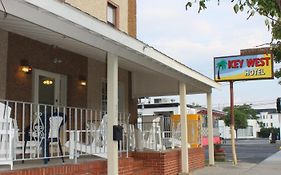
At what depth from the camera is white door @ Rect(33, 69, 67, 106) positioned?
37.7ft

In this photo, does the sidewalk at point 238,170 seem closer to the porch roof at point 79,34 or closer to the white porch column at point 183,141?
the white porch column at point 183,141

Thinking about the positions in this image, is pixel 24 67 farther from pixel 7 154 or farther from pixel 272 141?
→ pixel 272 141

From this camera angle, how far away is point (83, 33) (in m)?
8.47

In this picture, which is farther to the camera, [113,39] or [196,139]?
[196,139]

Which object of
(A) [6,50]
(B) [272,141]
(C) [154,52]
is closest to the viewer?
(A) [6,50]

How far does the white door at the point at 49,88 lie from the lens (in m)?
11.5

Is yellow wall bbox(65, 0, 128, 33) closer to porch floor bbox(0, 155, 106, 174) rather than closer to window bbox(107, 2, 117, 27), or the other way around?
window bbox(107, 2, 117, 27)

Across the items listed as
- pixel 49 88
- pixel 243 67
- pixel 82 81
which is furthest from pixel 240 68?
pixel 49 88

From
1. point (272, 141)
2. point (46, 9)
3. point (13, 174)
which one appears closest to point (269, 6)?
point (46, 9)

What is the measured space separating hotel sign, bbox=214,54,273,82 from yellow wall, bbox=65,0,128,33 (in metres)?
5.22

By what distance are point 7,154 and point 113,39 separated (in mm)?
3058

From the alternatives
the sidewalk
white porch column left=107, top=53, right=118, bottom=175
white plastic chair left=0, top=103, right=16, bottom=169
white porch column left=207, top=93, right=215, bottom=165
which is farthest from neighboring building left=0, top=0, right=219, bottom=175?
white porch column left=207, top=93, right=215, bottom=165

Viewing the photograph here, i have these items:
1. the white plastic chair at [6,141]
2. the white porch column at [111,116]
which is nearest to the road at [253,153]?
the white porch column at [111,116]

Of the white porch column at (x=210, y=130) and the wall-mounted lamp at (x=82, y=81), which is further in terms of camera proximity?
the white porch column at (x=210, y=130)
